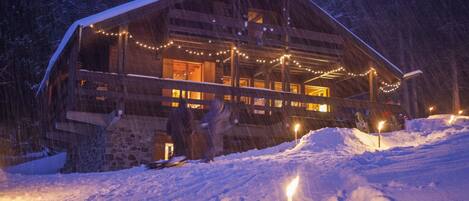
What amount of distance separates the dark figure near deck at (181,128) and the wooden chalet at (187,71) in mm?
812

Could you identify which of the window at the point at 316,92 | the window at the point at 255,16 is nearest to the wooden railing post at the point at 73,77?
the window at the point at 255,16

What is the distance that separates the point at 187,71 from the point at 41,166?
34.1 feet

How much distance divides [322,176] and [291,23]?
1417cm

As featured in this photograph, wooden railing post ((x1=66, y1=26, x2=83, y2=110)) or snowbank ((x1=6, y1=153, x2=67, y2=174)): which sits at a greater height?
wooden railing post ((x1=66, y1=26, x2=83, y2=110))

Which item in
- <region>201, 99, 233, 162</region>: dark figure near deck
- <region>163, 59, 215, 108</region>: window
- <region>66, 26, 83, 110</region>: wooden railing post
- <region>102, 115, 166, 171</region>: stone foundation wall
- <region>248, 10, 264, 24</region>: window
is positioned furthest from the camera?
<region>248, 10, 264, 24</region>: window

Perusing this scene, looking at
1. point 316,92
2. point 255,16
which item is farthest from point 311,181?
point 316,92

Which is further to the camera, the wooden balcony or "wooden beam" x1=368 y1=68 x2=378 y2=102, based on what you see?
"wooden beam" x1=368 y1=68 x2=378 y2=102

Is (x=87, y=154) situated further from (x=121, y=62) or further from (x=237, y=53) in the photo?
(x=237, y=53)

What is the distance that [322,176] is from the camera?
289 inches

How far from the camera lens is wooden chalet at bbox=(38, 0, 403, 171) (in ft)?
51.4

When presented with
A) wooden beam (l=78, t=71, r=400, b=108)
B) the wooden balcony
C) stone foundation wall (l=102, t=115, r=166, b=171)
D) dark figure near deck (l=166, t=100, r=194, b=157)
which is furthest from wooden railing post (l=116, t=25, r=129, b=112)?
dark figure near deck (l=166, t=100, r=194, b=157)

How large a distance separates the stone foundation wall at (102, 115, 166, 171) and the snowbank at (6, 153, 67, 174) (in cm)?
852

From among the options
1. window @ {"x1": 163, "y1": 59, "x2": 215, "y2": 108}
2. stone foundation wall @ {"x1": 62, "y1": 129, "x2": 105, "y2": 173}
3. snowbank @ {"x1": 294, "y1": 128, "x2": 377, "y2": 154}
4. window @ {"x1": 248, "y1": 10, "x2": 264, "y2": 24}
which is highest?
window @ {"x1": 248, "y1": 10, "x2": 264, "y2": 24}

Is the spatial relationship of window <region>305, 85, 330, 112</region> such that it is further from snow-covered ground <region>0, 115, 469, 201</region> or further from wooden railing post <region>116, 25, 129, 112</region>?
snow-covered ground <region>0, 115, 469, 201</region>
